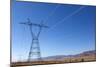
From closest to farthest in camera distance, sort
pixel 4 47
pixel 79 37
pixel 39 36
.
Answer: pixel 4 47, pixel 39 36, pixel 79 37

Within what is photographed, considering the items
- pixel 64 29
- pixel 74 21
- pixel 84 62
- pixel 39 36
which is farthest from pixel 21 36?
pixel 84 62

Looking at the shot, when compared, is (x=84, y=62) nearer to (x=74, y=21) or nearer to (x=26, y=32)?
(x=74, y=21)

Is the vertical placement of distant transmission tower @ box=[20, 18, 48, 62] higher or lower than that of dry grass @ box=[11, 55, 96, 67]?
higher

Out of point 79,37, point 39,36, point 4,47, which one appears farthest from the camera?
point 79,37

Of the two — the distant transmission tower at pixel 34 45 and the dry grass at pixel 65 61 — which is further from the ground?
the distant transmission tower at pixel 34 45

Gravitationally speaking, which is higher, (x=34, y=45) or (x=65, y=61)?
(x=34, y=45)
